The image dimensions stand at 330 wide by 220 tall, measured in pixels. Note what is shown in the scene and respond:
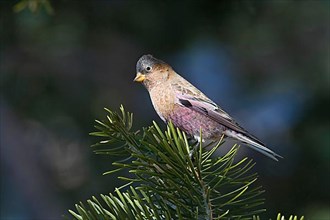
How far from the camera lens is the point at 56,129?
3.92 m

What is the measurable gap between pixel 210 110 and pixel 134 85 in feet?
8.31

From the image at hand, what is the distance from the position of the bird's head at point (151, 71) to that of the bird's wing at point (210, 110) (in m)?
0.10

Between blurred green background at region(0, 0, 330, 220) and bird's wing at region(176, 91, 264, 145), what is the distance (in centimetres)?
90

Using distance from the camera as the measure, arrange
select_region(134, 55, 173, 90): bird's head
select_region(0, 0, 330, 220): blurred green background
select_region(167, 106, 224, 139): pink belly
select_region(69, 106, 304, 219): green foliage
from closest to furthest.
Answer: select_region(69, 106, 304, 219): green foliage → select_region(167, 106, 224, 139): pink belly → select_region(134, 55, 173, 90): bird's head → select_region(0, 0, 330, 220): blurred green background

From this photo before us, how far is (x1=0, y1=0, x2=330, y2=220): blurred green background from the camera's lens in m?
3.39

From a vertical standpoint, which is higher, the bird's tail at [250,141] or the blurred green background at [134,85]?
the blurred green background at [134,85]

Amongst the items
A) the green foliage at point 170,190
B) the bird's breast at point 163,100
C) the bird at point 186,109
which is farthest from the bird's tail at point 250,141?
the green foliage at point 170,190

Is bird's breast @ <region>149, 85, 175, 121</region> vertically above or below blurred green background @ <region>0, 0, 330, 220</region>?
below

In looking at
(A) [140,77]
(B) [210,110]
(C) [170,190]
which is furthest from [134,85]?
(C) [170,190]

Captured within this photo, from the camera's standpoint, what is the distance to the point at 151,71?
236 cm

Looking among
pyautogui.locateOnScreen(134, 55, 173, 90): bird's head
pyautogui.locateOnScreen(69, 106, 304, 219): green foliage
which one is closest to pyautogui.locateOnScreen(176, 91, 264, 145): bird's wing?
pyautogui.locateOnScreen(134, 55, 173, 90): bird's head

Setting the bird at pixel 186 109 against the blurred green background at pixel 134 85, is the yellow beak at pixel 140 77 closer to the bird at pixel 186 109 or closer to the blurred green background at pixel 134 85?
the bird at pixel 186 109

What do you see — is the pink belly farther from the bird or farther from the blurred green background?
the blurred green background

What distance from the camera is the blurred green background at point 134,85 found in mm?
3391
